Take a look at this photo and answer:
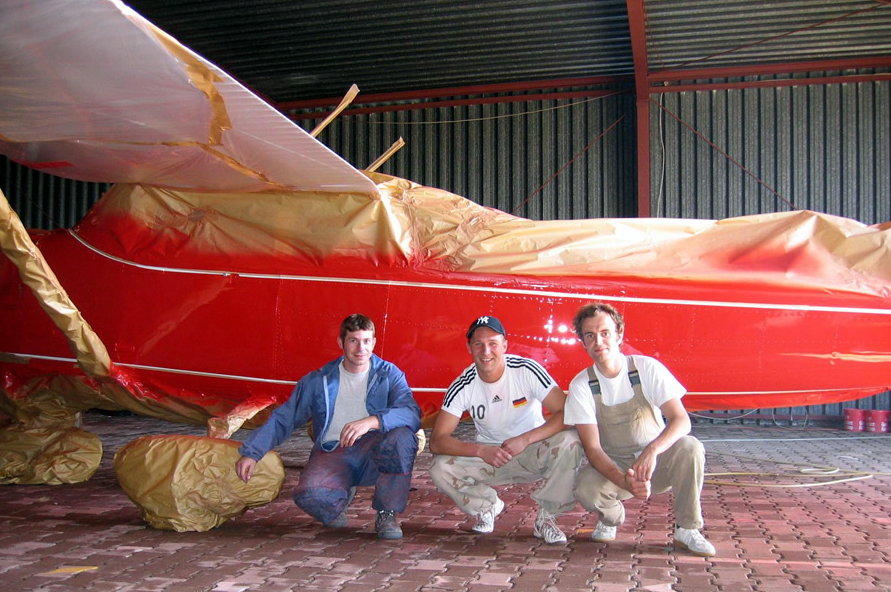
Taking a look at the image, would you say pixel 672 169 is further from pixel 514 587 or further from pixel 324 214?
pixel 514 587

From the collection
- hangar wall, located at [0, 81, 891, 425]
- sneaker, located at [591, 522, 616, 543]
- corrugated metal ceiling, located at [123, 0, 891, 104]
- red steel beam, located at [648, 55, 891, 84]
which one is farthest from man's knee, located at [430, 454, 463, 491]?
red steel beam, located at [648, 55, 891, 84]

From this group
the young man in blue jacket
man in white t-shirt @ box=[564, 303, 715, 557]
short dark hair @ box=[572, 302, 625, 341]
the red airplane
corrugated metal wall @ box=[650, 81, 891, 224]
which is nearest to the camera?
man in white t-shirt @ box=[564, 303, 715, 557]

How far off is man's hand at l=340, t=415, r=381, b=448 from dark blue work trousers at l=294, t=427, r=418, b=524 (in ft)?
0.36

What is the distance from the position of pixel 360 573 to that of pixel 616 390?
1343 mm

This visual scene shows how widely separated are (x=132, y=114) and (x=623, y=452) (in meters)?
2.72

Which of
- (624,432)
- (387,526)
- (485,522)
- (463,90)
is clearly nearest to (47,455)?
(387,526)

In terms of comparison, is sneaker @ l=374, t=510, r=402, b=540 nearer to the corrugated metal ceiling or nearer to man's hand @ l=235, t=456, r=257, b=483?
man's hand @ l=235, t=456, r=257, b=483

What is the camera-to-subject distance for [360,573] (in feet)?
9.95

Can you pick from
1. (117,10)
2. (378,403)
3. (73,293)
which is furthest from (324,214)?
(117,10)

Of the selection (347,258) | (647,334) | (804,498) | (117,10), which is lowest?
(804,498)

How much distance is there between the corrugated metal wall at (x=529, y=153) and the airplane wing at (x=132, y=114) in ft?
22.3

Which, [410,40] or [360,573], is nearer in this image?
[360,573]

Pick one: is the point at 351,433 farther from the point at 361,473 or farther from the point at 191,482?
the point at 191,482

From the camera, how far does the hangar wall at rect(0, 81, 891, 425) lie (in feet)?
33.0
